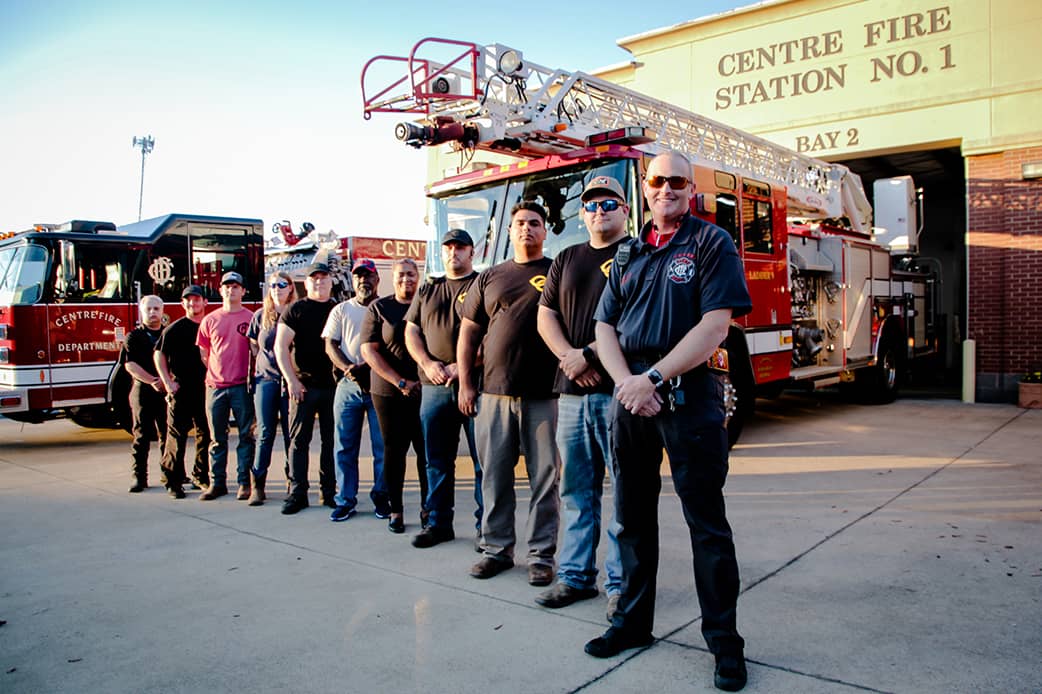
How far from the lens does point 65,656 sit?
346cm

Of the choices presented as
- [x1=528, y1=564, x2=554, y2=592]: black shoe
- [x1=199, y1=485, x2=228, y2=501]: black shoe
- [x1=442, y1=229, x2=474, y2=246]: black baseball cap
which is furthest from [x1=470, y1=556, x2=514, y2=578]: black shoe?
[x1=199, y1=485, x2=228, y2=501]: black shoe

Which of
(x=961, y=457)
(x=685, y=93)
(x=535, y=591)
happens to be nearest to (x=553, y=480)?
(x=535, y=591)

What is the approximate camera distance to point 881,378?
11.8 meters

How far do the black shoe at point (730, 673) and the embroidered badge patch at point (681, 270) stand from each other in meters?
1.42

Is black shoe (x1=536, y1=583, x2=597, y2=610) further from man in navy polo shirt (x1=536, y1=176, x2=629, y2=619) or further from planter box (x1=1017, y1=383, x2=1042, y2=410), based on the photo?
planter box (x1=1017, y1=383, x2=1042, y2=410)

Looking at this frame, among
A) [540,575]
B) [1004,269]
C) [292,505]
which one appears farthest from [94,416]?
[1004,269]

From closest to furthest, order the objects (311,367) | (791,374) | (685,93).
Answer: (311,367) < (791,374) < (685,93)

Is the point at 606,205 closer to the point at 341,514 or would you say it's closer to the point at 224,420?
the point at 341,514

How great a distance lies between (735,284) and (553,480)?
1655mm

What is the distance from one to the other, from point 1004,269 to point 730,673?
1087 cm

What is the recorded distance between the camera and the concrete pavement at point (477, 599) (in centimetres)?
317

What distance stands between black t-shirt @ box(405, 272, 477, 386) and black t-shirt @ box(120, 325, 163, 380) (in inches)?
117

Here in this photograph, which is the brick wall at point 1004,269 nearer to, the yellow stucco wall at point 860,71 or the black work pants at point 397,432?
the yellow stucco wall at point 860,71

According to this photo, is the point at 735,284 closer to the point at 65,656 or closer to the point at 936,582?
the point at 936,582
